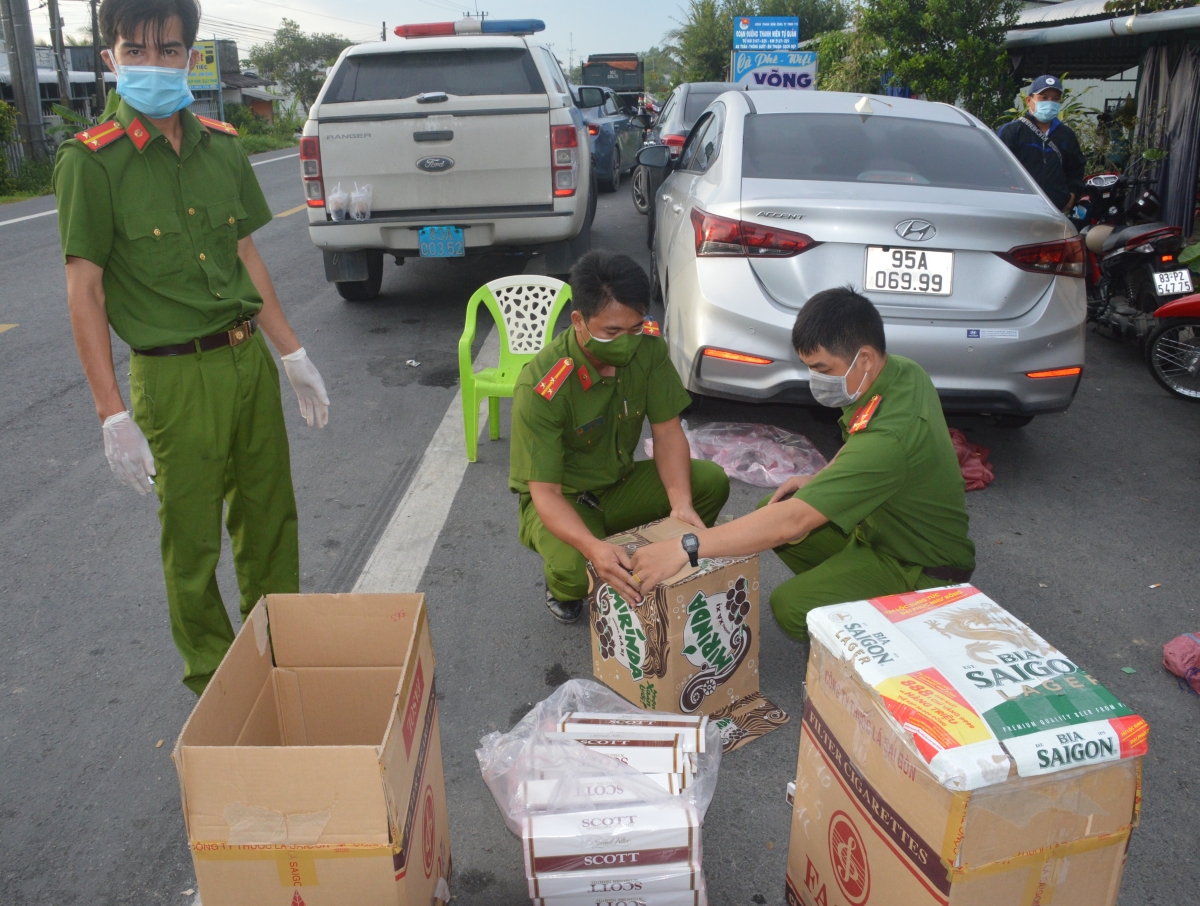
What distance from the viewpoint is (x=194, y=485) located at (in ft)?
8.54

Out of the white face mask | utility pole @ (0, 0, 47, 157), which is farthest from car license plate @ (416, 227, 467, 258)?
utility pole @ (0, 0, 47, 157)

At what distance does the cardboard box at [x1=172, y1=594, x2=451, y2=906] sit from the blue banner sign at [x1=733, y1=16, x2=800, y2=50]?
16997mm

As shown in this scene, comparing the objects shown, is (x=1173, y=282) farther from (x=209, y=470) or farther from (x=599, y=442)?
(x=209, y=470)

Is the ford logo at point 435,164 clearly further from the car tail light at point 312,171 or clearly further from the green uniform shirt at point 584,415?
the green uniform shirt at point 584,415

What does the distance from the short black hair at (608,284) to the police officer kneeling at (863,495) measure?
1.66 feet

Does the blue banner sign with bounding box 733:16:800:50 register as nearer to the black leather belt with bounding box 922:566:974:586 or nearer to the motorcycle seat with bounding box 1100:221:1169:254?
the motorcycle seat with bounding box 1100:221:1169:254

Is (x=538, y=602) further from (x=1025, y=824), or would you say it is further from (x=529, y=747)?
(x=1025, y=824)

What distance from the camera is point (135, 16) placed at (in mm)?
2342

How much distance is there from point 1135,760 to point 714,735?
1.06 metres

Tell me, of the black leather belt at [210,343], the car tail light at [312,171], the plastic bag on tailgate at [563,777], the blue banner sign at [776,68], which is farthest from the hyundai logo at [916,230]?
the blue banner sign at [776,68]

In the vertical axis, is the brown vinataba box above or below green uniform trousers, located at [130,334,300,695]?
below

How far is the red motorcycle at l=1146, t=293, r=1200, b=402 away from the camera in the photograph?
17.4 ft

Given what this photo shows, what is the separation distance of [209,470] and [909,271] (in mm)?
2903

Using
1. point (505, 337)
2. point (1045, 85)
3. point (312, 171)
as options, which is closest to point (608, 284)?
point (505, 337)
